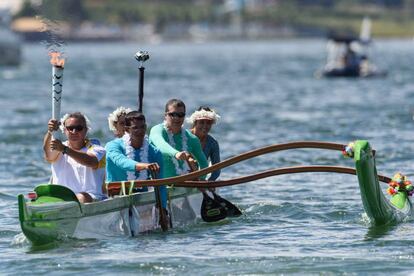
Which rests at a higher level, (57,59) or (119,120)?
(57,59)

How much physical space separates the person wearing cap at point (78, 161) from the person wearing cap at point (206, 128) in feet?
7.93

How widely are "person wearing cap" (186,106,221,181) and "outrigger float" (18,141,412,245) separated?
0.71 m

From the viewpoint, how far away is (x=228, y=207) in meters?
17.5

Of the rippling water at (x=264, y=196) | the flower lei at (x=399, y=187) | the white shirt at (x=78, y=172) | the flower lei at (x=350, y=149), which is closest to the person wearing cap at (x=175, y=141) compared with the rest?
the rippling water at (x=264, y=196)

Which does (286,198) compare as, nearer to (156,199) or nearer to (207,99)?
(156,199)

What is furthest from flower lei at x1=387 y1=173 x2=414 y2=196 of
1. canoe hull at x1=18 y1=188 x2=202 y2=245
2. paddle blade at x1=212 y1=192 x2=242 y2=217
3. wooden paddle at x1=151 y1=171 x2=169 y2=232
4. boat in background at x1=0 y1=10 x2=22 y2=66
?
boat in background at x1=0 y1=10 x2=22 y2=66

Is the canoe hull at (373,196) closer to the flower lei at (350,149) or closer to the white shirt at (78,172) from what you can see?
the flower lei at (350,149)

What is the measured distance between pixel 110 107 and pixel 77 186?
3130 centimetres

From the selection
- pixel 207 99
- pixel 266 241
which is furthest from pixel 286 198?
pixel 207 99

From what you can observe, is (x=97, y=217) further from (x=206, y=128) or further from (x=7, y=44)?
(x=7, y=44)

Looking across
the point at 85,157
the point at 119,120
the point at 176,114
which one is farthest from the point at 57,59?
the point at 176,114

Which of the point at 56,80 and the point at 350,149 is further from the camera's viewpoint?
the point at 350,149

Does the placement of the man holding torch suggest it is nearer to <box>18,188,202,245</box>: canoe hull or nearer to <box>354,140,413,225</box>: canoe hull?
<box>18,188,202,245</box>: canoe hull

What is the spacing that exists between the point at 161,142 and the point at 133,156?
62 centimetres
